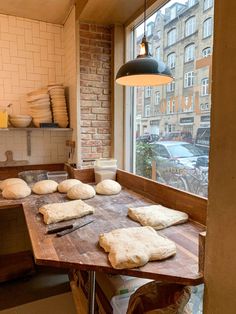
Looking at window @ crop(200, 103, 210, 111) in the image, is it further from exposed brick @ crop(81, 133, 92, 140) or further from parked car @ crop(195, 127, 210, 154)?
exposed brick @ crop(81, 133, 92, 140)

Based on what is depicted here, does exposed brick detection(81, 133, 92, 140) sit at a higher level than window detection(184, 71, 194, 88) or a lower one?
lower

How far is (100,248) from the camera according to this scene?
1.05m

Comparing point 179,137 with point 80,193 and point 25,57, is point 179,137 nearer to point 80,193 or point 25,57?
point 80,193

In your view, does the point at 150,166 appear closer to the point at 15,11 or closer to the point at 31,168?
the point at 31,168

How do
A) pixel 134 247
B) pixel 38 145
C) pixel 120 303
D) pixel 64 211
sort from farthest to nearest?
pixel 38 145 → pixel 64 211 → pixel 120 303 → pixel 134 247

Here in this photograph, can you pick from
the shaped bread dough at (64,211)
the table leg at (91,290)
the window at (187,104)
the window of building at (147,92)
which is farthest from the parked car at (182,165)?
the table leg at (91,290)

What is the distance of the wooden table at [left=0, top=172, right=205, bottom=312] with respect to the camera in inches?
34.3

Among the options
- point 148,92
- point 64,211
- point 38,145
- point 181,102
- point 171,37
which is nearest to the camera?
point 64,211

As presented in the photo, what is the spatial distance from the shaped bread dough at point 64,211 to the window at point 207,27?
1.27 meters

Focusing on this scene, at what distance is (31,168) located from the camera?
2.58 meters

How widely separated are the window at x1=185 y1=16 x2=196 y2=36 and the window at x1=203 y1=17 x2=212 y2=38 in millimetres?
98


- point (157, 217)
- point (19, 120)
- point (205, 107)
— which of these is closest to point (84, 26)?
point (19, 120)

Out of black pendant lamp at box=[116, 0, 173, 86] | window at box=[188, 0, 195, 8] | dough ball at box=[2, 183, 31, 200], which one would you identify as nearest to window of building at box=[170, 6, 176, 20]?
window at box=[188, 0, 195, 8]

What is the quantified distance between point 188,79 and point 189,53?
0.56 feet
